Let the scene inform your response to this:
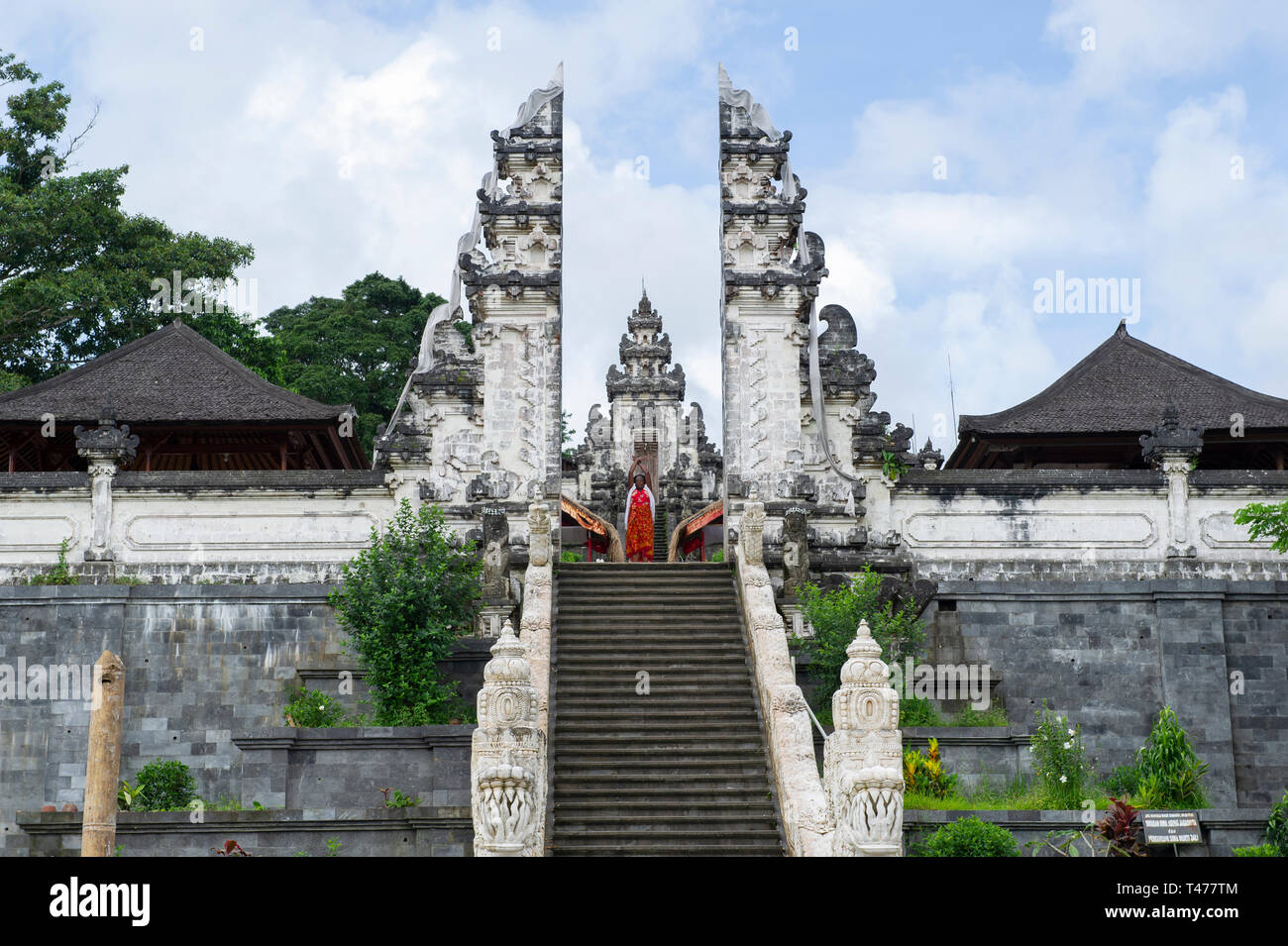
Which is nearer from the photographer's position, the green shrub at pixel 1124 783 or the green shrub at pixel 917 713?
the green shrub at pixel 1124 783

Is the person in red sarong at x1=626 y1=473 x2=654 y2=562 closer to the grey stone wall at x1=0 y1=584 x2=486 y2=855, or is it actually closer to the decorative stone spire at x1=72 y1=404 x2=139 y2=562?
the grey stone wall at x1=0 y1=584 x2=486 y2=855

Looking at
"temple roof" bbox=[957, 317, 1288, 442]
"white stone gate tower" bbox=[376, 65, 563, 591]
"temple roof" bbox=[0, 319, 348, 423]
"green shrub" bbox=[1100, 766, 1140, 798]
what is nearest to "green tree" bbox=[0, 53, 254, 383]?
"temple roof" bbox=[0, 319, 348, 423]

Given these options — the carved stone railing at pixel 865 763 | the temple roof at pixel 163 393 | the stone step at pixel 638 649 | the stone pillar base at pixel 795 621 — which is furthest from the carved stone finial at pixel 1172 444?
the temple roof at pixel 163 393

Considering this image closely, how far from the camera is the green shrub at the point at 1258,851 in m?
17.0

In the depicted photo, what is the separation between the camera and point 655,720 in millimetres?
19156

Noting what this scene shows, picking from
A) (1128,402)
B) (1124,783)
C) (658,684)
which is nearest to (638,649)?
(658,684)

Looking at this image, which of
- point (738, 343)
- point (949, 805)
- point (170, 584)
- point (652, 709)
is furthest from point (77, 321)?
point (949, 805)

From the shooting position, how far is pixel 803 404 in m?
25.1

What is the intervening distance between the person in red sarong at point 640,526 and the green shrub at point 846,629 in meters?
6.12

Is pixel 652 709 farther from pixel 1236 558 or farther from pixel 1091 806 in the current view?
pixel 1236 558

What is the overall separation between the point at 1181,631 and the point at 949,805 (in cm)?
589

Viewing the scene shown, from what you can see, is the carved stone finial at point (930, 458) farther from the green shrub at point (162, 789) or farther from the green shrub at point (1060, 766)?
the green shrub at point (162, 789)

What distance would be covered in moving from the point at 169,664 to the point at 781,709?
9021 mm

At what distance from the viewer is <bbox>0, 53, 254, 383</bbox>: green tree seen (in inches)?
1347
